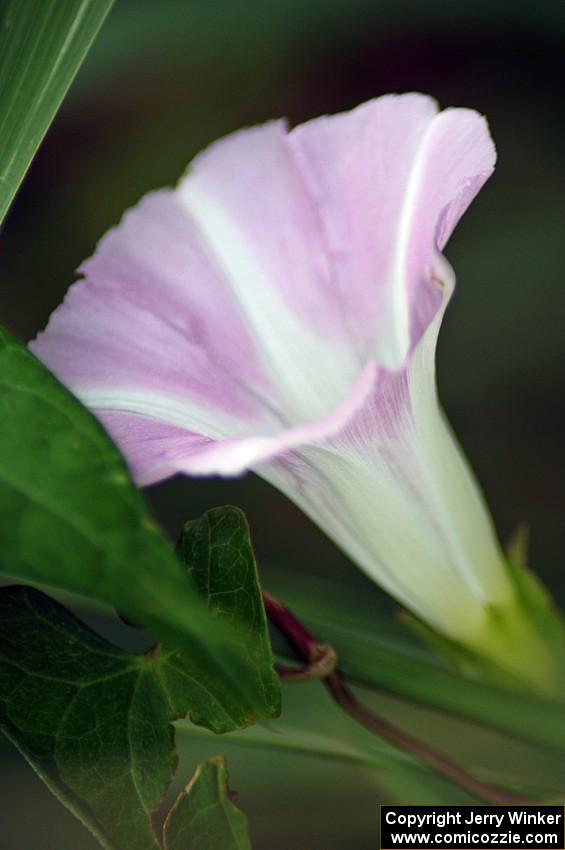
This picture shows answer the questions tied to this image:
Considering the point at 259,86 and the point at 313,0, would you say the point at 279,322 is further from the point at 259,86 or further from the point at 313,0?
the point at 259,86

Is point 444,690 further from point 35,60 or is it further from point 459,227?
point 459,227

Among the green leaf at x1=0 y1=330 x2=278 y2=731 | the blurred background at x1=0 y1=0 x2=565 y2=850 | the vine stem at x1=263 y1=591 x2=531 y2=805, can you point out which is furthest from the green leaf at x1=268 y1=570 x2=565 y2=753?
the blurred background at x1=0 y1=0 x2=565 y2=850

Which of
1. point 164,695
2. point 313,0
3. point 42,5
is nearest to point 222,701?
point 164,695

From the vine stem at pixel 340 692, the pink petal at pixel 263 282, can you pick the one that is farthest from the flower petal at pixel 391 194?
the vine stem at pixel 340 692

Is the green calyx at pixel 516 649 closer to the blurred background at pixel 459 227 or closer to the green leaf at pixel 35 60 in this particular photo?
the green leaf at pixel 35 60

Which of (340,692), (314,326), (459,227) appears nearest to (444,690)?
(340,692)

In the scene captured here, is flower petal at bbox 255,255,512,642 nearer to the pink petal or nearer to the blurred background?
the pink petal

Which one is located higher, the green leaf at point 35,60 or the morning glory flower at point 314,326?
the green leaf at point 35,60
